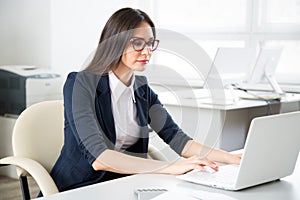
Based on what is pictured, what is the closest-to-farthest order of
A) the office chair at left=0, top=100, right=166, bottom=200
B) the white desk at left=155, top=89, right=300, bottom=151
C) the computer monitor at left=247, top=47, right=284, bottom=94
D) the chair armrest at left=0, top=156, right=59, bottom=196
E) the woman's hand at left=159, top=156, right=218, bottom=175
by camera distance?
the woman's hand at left=159, top=156, right=218, bottom=175 < the chair armrest at left=0, top=156, right=59, bottom=196 < the office chair at left=0, top=100, right=166, bottom=200 < the white desk at left=155, top=89, right=300, bottom=151 < the computer monitor at left=247, top=47, right=284, bottom=94

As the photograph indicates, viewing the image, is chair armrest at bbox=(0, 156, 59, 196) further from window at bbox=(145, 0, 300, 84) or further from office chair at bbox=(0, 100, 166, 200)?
window at bbox=(145, 0, 300, 84)

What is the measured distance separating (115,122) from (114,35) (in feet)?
1.01

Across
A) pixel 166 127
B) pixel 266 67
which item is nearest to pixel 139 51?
pixel 166 127

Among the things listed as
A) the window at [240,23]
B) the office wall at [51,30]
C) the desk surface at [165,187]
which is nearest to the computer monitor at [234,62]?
the window at [240,23]

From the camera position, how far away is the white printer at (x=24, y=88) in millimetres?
4316

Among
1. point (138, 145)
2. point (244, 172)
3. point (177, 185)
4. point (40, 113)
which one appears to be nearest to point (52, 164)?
point (40, 113)

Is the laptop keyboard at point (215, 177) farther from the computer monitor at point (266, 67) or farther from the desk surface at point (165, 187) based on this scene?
the computer monitor at point (266, 67)

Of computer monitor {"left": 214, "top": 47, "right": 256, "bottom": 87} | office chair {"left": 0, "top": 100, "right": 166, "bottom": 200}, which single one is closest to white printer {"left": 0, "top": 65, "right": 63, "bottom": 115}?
computer monitor {"left": 214, "top": 47, "right": 256, "bottom": 87}

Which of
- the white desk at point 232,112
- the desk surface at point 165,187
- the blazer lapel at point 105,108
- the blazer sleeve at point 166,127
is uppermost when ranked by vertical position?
the blazer lapel at point 105,108

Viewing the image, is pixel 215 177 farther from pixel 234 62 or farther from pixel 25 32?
pixel 25 32

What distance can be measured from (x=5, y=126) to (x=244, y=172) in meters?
3.28

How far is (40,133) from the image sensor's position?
2039 mm

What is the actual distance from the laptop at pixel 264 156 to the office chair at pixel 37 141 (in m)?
0.58

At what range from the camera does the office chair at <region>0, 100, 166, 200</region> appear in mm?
1909
